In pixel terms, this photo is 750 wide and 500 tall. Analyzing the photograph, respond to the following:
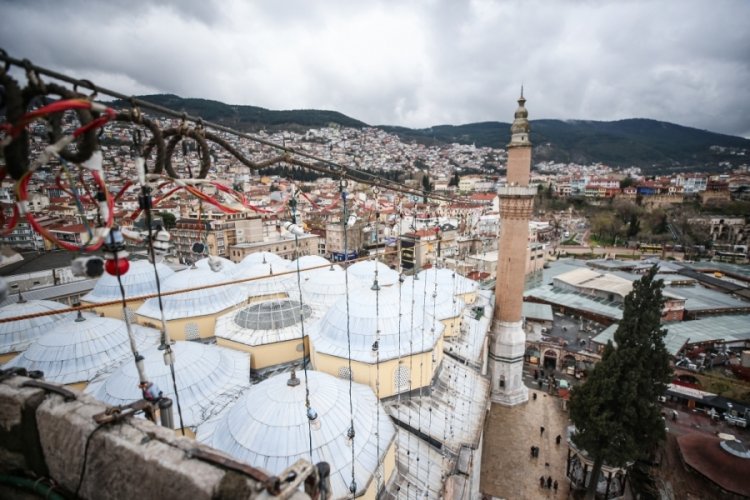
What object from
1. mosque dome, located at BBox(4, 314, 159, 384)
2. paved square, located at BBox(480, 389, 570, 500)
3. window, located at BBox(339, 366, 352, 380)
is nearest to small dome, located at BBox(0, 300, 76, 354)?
mosque dome, located at BBox(4, 314, 159, 384)

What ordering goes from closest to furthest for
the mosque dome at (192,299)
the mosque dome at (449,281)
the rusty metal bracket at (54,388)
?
the rusty metal bracket at (54,388) → the mosque dome at (192,299) → the mosque dome at (449,281)

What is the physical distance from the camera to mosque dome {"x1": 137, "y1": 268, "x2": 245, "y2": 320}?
467 inches

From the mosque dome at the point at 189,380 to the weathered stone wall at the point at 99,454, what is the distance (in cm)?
614

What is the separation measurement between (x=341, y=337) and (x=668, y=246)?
49.6m

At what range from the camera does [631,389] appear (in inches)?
401

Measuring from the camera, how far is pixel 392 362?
9.22 metres

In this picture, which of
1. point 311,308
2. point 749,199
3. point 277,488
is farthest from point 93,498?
point 749,199

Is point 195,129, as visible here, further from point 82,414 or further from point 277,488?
point 277,488

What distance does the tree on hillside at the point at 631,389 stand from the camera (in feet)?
33.7

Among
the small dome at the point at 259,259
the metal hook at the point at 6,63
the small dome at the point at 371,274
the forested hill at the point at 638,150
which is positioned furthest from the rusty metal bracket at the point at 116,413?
the forested hill at the point at 638,150

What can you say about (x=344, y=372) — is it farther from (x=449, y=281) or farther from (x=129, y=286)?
(x=129, y=286)

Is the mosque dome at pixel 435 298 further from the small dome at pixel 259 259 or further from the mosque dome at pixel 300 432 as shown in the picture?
the small dome at pixel 259 259

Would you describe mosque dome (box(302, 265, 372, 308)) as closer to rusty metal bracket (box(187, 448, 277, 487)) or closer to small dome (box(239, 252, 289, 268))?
small dome (box(239, 252, 289, 268))

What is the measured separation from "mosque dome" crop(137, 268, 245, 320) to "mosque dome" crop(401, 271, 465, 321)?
665 centimetres
